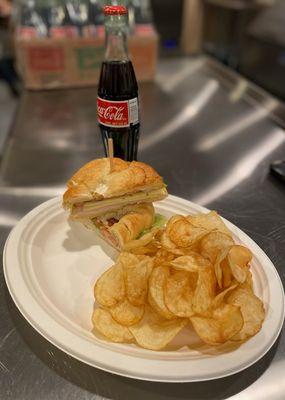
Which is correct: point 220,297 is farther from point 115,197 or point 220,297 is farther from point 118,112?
point 118,112

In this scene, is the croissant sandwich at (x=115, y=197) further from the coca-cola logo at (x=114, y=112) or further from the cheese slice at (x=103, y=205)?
the coca-cola logo at (x=114, y=112)

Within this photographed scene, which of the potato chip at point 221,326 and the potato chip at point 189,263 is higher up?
the potato chip at point 189,263

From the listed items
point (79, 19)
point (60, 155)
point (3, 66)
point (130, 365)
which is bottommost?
point (3, 66)

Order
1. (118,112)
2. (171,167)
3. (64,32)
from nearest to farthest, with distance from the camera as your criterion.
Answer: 1. (118,112)
2. (171,167)
3. (64,32)

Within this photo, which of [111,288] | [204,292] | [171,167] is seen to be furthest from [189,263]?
[171,167]

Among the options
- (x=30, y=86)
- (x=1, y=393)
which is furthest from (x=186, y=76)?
(x=1, y=393)

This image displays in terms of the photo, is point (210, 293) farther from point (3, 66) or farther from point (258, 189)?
point (3, 66)

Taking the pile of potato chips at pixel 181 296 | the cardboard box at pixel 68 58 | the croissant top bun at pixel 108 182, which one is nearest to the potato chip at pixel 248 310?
the pile of potato chips at pixel 181 296
